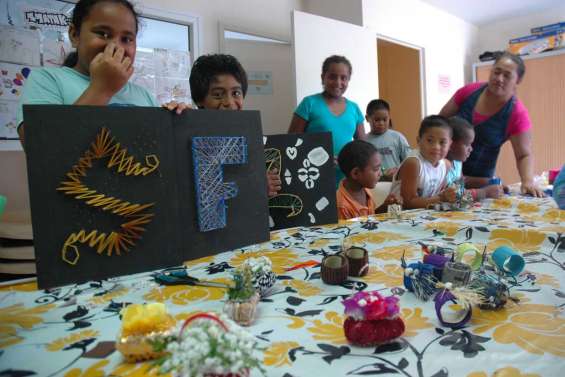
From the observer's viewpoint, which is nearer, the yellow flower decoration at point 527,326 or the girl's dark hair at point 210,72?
the yellow flower decoration at point 527,326

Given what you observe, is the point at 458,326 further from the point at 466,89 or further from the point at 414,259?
the point at 466,89

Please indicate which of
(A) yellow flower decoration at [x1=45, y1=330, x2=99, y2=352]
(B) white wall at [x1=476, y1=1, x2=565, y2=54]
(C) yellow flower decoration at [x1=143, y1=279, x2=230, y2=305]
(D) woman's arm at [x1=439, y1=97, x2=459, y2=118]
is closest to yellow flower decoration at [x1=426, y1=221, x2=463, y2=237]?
(C) yellow flower decoration at [x1=143, y1=279, x2=230, y2=305]

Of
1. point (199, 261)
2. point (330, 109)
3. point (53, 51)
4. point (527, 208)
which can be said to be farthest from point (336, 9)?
point (199, 261)

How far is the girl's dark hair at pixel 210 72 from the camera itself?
1.11m

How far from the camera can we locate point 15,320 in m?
0.54

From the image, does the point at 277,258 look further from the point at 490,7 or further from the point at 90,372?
the point at 490,7

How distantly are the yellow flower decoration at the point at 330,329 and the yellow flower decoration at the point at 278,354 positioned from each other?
4 centimetres

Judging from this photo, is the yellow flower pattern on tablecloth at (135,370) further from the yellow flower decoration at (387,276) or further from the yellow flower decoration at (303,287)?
the yellow flower decoration at (387,276)

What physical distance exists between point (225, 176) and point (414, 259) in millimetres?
432

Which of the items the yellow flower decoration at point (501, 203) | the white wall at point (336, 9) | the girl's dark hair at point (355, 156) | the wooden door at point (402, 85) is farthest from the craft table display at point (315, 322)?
the wooden door at point (402, 85)

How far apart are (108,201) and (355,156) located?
1.01 m

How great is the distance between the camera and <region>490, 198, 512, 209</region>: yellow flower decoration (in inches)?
53.2

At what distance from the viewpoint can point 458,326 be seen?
1.55 feet

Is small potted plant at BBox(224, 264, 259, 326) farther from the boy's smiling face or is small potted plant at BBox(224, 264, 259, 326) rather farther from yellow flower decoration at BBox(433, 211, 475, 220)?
yellow flower decoration at BBox(433, 211, 475, 220)
